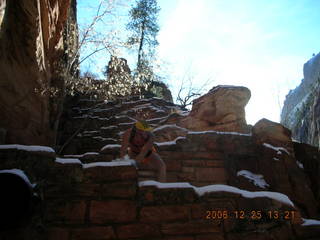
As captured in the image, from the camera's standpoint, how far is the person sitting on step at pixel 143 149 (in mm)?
4047

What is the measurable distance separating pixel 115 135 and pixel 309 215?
6913 millimetres

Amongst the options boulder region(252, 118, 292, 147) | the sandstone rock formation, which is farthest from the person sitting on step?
the sandstone rock formation

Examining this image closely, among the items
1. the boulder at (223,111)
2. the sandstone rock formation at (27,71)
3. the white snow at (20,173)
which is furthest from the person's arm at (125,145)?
the boulder at (223,111)

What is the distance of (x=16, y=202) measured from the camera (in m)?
2.39

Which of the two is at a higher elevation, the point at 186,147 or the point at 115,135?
the point at 115,135

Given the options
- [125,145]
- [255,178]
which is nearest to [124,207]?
[125,145]

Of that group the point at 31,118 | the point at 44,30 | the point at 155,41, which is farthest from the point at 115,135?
the point at 155,41

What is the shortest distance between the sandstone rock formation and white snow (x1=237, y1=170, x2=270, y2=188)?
5.52 metres

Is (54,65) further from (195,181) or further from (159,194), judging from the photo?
(159,194)

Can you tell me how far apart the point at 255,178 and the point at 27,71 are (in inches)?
269

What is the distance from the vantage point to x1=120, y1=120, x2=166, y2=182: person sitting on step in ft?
13.3

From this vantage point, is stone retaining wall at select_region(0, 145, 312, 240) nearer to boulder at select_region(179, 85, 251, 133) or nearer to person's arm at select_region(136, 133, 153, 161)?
person's arm at select_region(136, 133, 153, 161)
